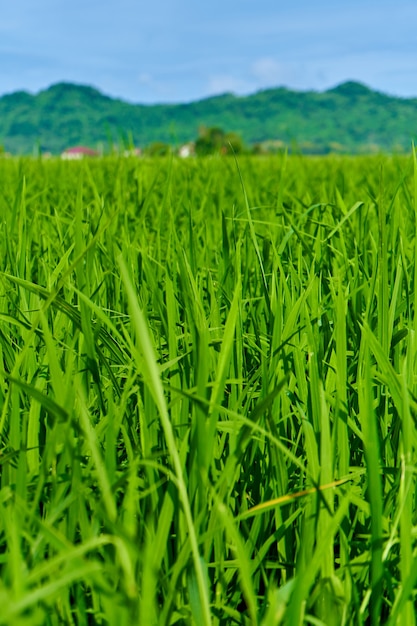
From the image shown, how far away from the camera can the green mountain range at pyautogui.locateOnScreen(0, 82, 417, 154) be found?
141m

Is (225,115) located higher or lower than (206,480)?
higher

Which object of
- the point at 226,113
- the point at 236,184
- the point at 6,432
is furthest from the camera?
the point at 226,113

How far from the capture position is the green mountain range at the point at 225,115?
141375 millimetres

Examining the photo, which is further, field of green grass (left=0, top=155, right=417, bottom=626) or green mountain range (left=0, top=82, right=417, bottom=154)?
green mountain range (left=0, top=82, right=417, bottom=154)

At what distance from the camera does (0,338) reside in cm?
88

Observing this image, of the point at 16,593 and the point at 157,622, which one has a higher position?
the point at 16,593

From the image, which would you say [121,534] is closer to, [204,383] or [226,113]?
[204,383]

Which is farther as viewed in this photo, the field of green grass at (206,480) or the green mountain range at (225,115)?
the green mountain range at (225,115)

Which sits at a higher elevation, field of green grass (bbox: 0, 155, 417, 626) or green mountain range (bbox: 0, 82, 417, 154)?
green mountain range (bbox: 0, 82, 417, 154)

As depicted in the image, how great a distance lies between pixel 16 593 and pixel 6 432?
0.45 m

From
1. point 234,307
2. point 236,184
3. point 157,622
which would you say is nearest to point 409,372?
point 234,307

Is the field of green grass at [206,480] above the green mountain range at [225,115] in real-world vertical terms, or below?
below

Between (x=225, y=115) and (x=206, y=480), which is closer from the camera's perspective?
(x=206, y=480)

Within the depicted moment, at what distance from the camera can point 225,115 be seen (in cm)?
15750
